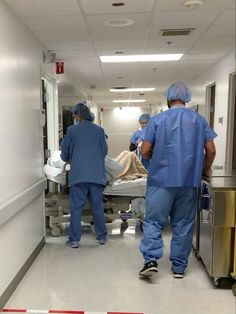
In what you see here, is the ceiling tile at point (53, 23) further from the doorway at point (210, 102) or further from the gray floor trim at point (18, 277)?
the doorway at point (210, 102)

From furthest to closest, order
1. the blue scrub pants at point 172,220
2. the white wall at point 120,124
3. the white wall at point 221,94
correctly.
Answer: the white wall at point 120,124
the white wall at point 221,94
the blue scrub pants at point 172,220

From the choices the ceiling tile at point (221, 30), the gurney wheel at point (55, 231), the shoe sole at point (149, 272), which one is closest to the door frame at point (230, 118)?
the ceiling tile at point (221, 30)

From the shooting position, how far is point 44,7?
2.67 metres

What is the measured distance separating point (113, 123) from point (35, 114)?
1100cm

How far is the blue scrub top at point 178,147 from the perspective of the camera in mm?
2684

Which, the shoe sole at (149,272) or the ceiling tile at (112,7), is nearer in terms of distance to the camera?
the ceiling tile at (112,7)

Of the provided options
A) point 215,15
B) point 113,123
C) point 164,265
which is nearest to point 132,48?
point 215,15

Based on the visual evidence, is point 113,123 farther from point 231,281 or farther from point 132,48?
point 231,281

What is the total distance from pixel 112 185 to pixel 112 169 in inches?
9.4

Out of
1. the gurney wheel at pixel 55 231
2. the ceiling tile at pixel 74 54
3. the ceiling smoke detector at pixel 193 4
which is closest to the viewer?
the ceiling smoke detector at pixel 193 4

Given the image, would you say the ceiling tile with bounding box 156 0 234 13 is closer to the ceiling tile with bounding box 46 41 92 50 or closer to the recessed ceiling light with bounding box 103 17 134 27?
the recessed ceiling light with bounding box 103 17 134 27

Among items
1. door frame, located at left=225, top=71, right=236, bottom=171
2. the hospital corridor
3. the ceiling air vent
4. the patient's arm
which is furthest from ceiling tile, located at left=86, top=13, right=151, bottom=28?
door frame, located at left=225, top=71, right=236, bottom=171

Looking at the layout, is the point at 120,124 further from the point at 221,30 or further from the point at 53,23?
the point at 53,23

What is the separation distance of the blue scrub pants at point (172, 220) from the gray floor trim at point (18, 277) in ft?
3.49
